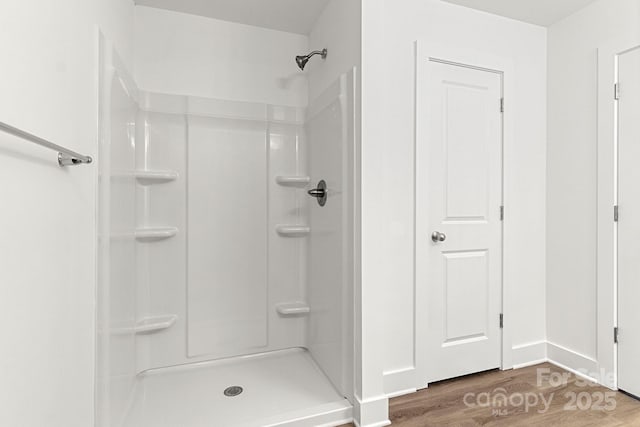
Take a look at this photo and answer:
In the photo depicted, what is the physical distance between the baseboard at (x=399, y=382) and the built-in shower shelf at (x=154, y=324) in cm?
135

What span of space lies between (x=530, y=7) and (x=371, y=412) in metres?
2.57

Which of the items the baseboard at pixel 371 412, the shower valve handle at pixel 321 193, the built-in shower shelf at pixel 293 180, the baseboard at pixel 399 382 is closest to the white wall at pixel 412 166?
the baseboard at pixel 399 382

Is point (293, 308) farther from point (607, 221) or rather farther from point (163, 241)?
point (607, 221)

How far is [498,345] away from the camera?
84.8 inches

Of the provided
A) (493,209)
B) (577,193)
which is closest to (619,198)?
(577,193)

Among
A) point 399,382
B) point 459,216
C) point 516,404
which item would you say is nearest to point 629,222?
point 459,216

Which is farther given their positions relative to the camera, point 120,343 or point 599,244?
point 599,244

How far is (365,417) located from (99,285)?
1.31 m

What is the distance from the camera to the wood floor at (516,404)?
1.63 m

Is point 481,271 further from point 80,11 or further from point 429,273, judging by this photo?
point 80,11

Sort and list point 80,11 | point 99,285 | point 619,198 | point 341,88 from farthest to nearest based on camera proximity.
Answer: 1. point 619,198
2. point 341,88
3. point 99,285
4. point 80,11

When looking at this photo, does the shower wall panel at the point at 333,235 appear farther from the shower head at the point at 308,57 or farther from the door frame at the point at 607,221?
the door frame at the point at 607,221

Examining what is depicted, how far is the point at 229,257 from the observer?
225cm

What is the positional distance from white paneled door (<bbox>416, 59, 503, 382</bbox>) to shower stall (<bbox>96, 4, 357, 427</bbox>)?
1.78 ft
